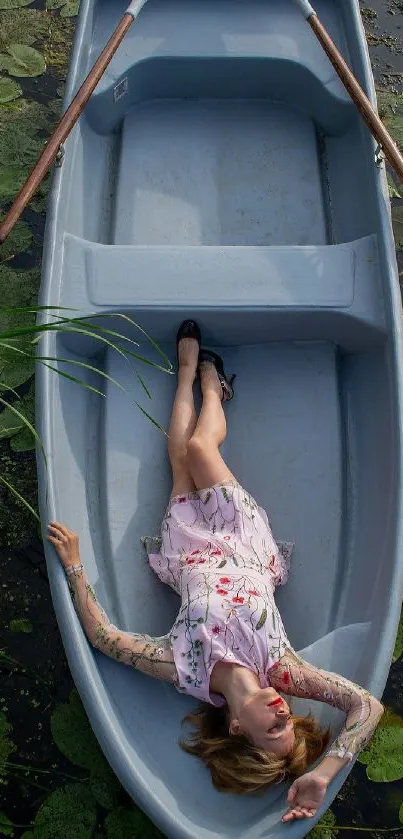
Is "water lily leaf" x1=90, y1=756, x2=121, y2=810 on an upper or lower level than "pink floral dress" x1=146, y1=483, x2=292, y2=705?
lower

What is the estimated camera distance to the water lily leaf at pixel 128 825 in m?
2.73

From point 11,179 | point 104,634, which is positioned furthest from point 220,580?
point 11,179

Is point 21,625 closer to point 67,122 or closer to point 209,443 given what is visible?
point 209,443

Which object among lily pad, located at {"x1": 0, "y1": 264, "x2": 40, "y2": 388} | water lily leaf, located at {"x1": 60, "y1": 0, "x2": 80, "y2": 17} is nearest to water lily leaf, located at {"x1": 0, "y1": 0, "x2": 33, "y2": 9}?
water lily leaf, located at {"x1": 60, "y1": 0, "x2": 80, "y2": 17}

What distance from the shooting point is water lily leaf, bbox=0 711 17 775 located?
2.88 meters

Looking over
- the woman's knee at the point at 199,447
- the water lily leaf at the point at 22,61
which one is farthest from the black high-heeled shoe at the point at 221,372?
the water lily leaf at the point at 22,61

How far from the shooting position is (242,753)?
7.63 ft

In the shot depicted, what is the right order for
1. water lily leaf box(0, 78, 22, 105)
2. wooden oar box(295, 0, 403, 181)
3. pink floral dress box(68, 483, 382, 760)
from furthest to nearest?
water lily leaf box(0, 78, 22, 105)
wooden oar box(295, 0, 403, 181)
pink floral dress box(68, 483, 382, 760)

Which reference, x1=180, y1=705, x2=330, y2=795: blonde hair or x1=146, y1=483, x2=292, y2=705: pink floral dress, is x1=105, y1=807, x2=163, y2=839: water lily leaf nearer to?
x1=180, y1=705, x2=330, y2=795: blonde hair

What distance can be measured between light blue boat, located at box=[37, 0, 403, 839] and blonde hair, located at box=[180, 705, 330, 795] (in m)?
0.05

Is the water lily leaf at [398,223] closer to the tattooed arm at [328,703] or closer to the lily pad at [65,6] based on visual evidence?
the lily pad at [65,6]

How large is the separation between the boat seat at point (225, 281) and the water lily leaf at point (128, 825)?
1589 millimetres

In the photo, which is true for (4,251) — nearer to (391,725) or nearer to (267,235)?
(267,235)

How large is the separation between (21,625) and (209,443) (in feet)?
3.06
